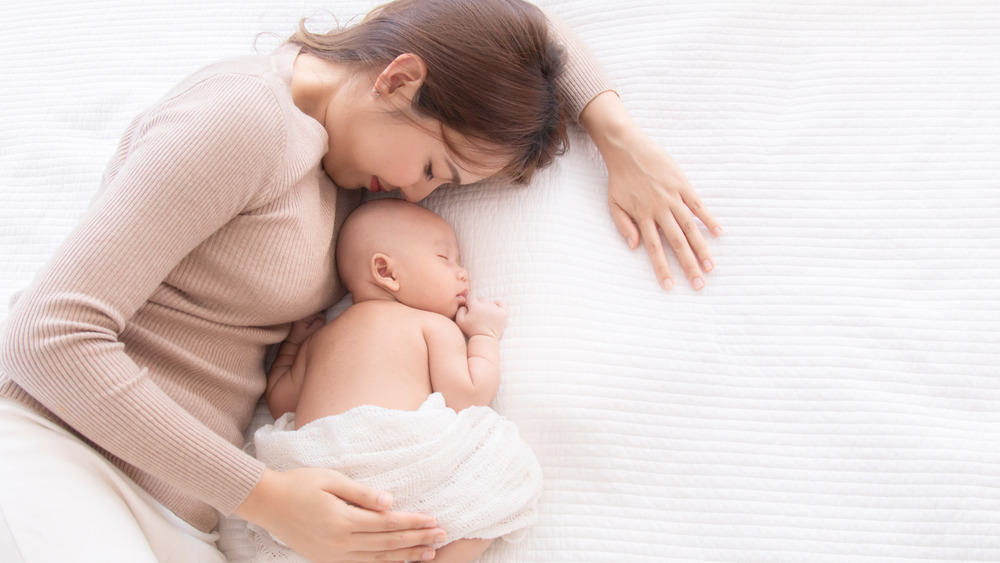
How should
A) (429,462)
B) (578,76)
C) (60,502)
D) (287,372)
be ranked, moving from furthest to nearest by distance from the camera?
(578,76) → (287,372) → (429,462) → (60,502)

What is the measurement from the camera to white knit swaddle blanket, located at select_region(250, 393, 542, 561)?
921 millimetres

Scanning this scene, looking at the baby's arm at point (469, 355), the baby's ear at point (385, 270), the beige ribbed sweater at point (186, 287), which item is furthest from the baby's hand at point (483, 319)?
the beige ribbed sweater at point (186, 287)

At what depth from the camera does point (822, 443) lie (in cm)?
102

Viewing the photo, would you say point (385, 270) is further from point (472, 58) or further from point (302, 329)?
point (472, 58)

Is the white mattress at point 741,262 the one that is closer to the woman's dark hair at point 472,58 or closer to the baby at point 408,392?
the baby at point 408,392

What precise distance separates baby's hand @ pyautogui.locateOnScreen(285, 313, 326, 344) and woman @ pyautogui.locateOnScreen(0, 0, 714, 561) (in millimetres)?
26

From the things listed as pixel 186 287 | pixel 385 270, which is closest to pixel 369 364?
pixel 385 270

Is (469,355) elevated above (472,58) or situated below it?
below

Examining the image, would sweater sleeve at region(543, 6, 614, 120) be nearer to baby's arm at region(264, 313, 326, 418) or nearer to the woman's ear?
the woman's ear

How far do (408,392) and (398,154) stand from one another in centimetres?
36

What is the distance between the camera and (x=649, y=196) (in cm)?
120

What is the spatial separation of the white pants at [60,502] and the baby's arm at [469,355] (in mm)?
435

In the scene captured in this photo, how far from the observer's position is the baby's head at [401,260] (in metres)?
1.11

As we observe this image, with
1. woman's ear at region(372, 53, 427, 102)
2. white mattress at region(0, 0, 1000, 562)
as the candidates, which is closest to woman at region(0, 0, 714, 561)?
woman's ear at region(372, 53, 427, 102)
